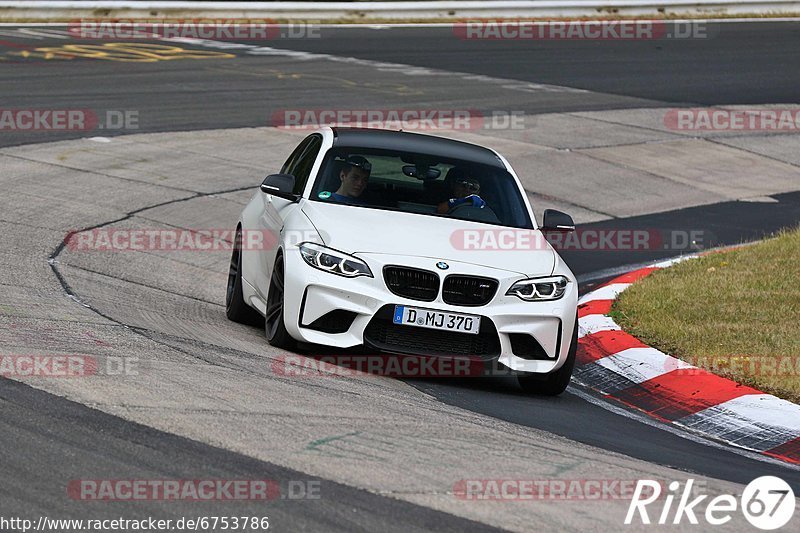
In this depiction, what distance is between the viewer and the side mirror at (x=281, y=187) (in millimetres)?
9188

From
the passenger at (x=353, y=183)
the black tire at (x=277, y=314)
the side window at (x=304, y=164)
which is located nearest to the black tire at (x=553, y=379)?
the black tire at (x=277, y=314)

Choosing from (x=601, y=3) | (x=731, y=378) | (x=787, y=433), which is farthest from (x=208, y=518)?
(x=601, y=3)

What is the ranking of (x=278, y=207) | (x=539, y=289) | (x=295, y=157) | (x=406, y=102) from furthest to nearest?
(x=406, y=102)
(x=295, y=157)
(x=278, y=207)
(x=539, y=289)

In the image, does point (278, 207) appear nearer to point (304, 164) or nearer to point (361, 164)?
point (304, 164)

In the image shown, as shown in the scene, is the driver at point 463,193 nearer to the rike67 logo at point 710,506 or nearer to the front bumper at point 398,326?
the front bumper at point 398,326

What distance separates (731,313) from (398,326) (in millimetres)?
3416

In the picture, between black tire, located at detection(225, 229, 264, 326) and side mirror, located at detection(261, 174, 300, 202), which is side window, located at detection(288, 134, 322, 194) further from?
black tire, located at detection(225, 229, 264, 326)

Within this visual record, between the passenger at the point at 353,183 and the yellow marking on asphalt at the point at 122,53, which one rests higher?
the passenger at the point at 353,183

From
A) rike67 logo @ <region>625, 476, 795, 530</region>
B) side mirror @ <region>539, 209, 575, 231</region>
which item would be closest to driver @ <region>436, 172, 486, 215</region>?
side mirror @ <region>539, 209, 575, 231</region>

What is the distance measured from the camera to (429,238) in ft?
27.9

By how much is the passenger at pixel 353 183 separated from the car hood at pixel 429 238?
0.15 meters

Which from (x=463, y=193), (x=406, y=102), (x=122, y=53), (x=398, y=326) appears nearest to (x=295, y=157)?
(x=463, y=193)

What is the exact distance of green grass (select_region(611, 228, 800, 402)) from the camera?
28.9 feet

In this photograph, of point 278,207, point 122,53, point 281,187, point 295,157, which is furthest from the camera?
point 122,53
